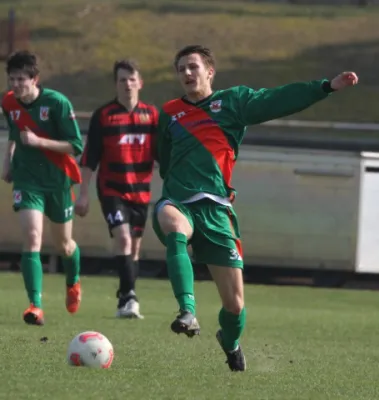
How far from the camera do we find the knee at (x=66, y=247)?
11.4 metres

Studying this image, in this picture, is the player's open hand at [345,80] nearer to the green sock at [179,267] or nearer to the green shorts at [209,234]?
the green shorts at [209,234]

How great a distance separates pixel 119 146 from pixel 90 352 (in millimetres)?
4768

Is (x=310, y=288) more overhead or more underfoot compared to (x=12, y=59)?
more underfoot

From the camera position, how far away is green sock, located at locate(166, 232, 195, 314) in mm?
7289

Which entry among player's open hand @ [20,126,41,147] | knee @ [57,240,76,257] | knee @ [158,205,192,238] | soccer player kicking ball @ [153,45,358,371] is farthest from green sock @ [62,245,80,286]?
knee @ [158,205,192,238]

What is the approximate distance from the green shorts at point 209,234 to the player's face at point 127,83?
4294mm

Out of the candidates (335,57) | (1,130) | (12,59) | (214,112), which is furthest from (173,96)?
(214,112)

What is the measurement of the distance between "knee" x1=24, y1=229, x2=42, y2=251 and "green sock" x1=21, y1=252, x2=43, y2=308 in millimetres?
48

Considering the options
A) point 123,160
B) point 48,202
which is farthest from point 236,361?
point 123,160

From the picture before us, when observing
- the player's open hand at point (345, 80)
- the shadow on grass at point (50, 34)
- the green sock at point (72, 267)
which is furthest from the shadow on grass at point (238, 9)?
the player's open hand at point (345, 80)

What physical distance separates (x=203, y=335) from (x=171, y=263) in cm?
304

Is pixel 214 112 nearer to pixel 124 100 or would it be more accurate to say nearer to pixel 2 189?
pixel 124 100

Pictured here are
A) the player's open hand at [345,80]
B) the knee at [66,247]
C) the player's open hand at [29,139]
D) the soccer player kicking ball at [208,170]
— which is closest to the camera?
the player's open hand at [345,80]

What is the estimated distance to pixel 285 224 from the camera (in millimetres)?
16344
